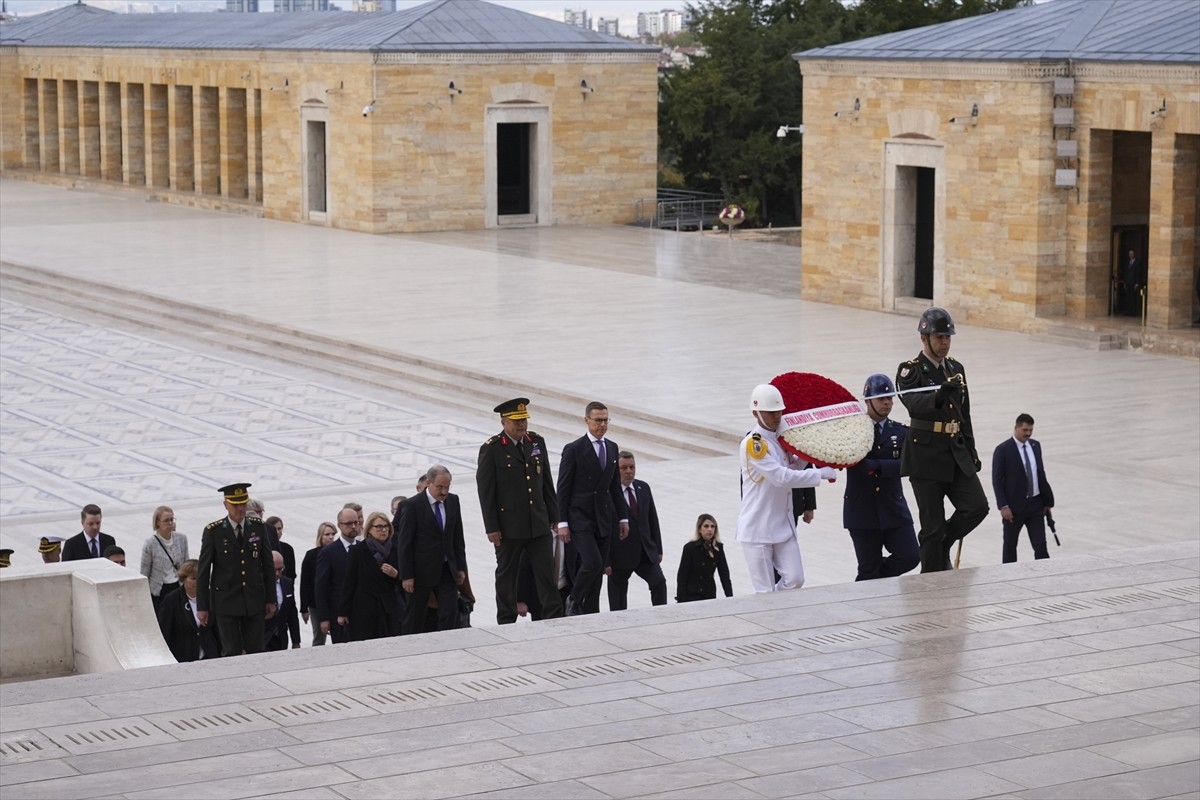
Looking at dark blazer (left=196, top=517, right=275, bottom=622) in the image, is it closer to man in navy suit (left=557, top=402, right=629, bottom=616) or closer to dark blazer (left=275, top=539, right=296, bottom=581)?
dark blazer (left=275, top=539, right=296, bottom=581)

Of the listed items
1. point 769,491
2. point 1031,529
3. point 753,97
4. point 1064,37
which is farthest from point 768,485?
point 753,97

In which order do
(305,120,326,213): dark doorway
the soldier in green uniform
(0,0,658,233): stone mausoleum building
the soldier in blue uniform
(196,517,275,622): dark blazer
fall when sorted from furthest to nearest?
(305,120,326,213): dark doorway, (0,0,658,233): stone mausoleum building, the soldier in blue uniform, (196,517,275,622): dark blazer, the soldier in green uniform

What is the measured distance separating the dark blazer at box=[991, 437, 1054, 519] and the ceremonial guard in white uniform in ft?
10.0

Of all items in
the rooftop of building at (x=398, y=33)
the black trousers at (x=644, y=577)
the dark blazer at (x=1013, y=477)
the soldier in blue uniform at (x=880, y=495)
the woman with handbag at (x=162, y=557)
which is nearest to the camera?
the soldier in blue uniform at (x=880, y=495)

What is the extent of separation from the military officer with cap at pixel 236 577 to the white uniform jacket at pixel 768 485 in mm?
2566

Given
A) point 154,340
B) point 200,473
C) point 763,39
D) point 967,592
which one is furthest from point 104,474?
point 763,39

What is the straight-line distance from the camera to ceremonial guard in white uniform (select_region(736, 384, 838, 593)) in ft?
29.5

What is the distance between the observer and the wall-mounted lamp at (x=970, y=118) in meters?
23.6

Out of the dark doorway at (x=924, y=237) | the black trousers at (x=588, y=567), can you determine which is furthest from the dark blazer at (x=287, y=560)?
the dark doorway at (x=924, y=237)

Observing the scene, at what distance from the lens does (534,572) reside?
10570mm

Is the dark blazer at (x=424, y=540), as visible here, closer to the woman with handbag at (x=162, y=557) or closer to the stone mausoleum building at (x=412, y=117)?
the woman with handbag at (x=162, y=557)

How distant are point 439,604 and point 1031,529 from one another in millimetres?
4216

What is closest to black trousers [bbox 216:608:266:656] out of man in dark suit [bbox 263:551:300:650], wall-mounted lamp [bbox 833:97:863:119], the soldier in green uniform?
man in dark suit [bbox 263:551:300:650]

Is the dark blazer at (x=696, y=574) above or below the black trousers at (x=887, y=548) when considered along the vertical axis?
below
